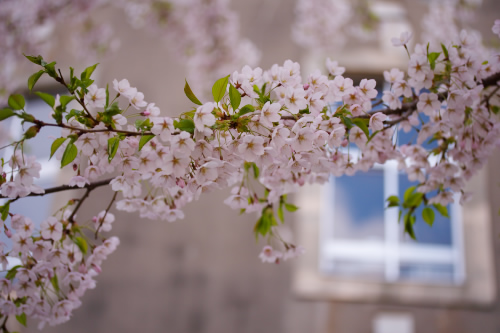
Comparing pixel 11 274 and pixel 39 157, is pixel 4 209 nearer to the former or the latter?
pixel 11 274

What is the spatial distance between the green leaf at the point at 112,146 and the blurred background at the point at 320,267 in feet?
6.62

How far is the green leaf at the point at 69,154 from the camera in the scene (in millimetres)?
875

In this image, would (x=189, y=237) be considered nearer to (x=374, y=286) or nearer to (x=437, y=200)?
(x=374, y=286)

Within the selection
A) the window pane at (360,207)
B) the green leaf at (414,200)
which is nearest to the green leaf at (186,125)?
the green leaf at (414,200)

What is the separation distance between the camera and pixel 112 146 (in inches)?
34.6

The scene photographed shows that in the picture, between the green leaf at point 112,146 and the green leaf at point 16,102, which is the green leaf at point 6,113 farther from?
the green leaf at point 112,146

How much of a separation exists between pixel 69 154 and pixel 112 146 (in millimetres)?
82

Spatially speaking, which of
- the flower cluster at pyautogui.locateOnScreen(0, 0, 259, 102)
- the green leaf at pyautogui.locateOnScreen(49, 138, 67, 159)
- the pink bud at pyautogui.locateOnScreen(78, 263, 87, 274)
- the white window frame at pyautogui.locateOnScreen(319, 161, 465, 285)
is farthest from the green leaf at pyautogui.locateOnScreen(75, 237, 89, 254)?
the flower cluster at pyautogui.locateOnScreen(0, 0, 259, 102)

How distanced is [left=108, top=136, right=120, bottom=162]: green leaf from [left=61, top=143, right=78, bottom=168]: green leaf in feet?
0.22

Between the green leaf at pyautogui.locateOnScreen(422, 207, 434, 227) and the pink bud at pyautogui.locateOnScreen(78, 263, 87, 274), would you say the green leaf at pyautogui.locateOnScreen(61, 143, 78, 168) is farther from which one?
the green leaf at pyautogui.locateOnScreen(422, 207, 434, 227)

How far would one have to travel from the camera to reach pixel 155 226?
3.22 metres

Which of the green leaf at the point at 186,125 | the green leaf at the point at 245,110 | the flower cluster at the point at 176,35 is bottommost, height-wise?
the green leaf at the point at 186,125

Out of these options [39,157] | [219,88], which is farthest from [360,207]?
[219,88]

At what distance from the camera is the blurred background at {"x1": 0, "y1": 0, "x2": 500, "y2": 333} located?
288cm
